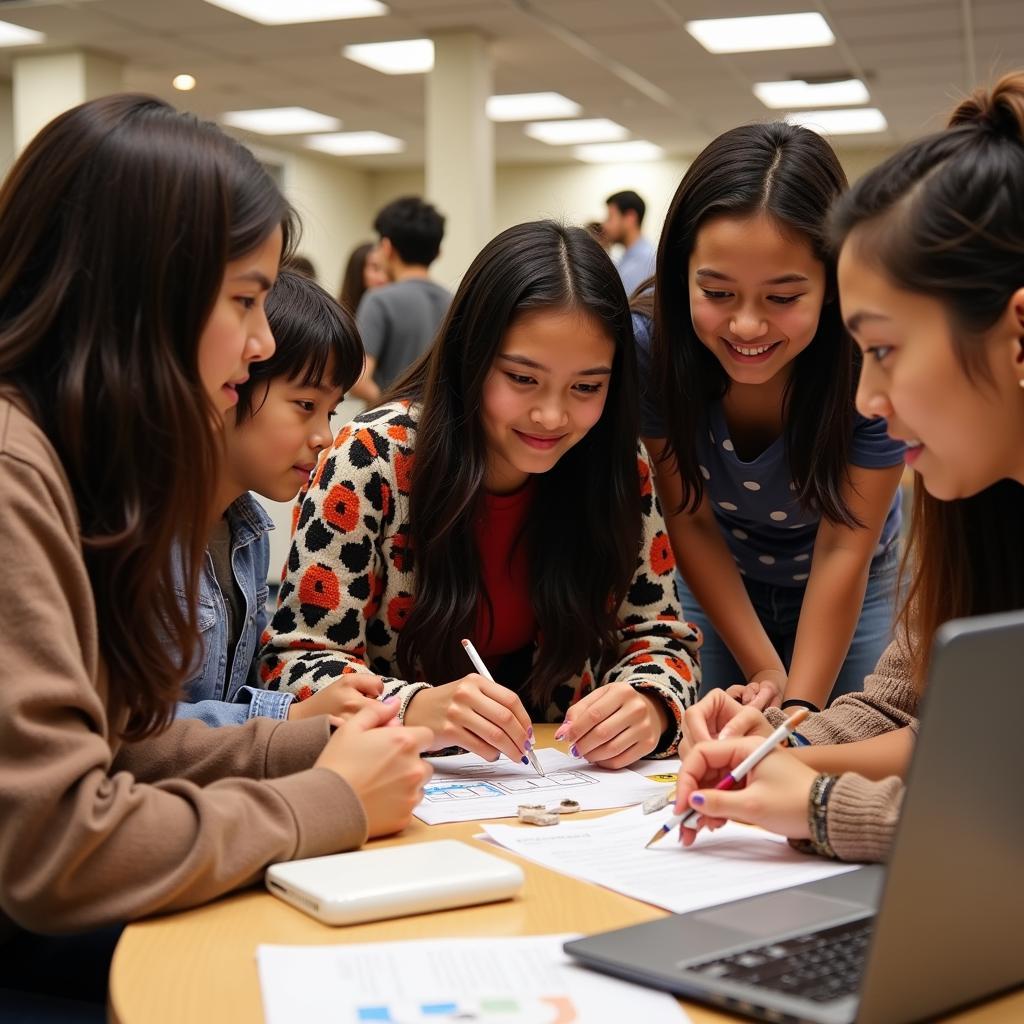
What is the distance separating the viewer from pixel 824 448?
1867 mm

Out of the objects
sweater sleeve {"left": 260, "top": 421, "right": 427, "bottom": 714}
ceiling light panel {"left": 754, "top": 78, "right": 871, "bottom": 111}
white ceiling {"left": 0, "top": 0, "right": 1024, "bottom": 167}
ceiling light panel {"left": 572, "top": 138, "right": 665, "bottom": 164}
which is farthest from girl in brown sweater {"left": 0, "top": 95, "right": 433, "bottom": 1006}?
ceiling light panel {"left": 572, "top": 138, "right": 665, "bottom": 164}

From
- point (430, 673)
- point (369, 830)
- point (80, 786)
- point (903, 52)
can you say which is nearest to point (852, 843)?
point (369, 830)

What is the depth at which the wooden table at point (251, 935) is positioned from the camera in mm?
812

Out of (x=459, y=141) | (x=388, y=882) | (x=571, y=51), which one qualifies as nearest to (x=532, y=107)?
(x=571, y=51)

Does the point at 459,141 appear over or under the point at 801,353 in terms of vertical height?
over

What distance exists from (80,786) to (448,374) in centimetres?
94

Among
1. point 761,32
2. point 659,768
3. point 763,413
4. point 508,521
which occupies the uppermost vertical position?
point 761,32

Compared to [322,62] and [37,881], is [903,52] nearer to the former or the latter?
[322,62]

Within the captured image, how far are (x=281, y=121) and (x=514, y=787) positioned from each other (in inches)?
359

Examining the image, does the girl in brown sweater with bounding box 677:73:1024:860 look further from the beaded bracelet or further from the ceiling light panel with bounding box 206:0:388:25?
the ceiling light panel with bounding box 206:0:388:25

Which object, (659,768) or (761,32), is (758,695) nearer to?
(659,768)

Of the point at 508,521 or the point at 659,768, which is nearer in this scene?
the point at 659,768

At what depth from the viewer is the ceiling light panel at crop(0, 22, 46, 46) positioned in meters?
7.04

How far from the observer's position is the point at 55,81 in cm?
756
